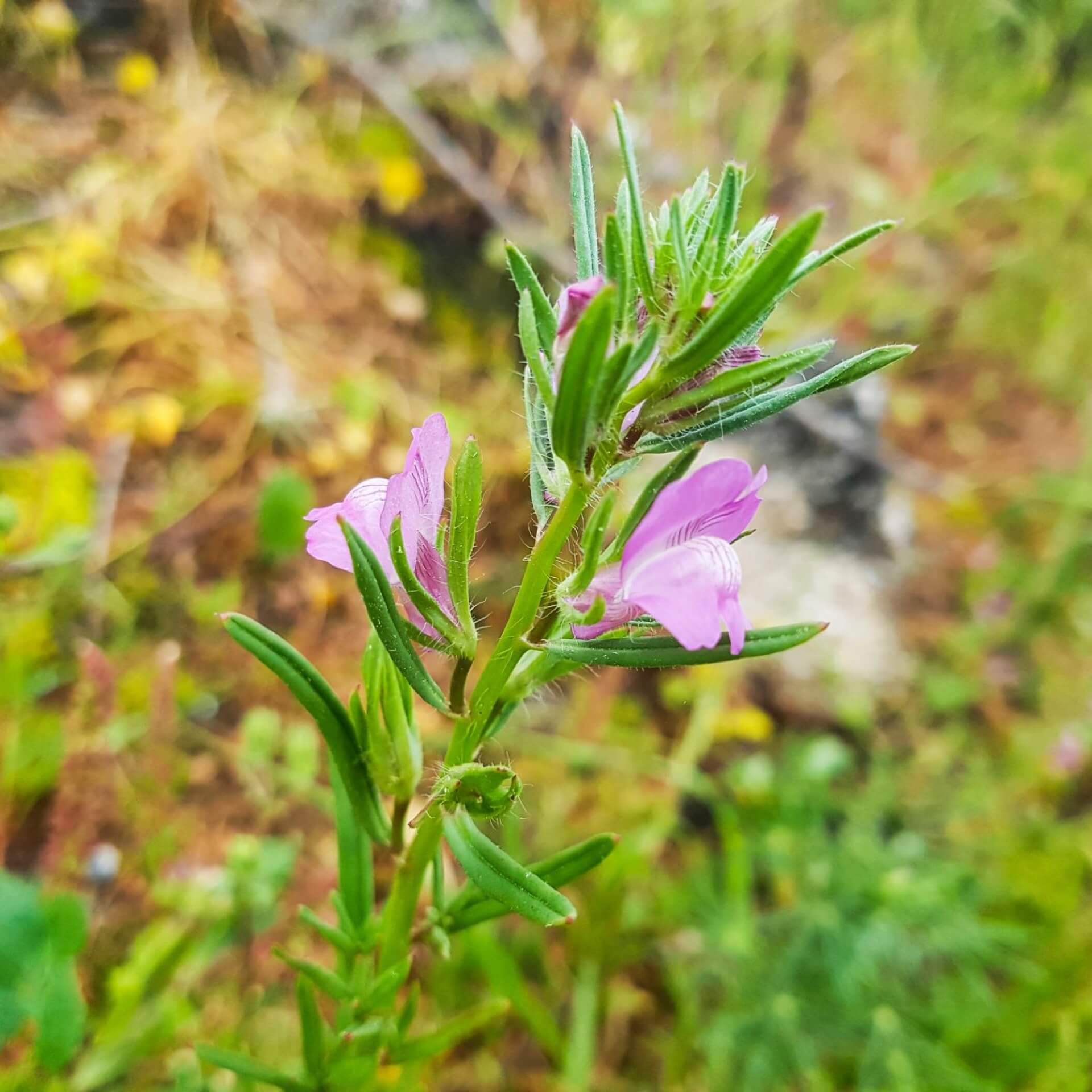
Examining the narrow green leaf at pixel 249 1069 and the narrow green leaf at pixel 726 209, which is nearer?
the narrow green leaf at pixel 726 209

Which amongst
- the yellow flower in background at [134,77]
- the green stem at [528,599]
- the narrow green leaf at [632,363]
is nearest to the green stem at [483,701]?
the green stem at [528,599]

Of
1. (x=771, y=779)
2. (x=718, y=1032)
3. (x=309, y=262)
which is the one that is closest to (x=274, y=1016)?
(x=718, y=1032)

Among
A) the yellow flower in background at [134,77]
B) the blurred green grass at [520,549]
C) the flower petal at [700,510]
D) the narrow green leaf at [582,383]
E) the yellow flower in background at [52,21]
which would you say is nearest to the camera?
the narrow green leaf at [582,383]

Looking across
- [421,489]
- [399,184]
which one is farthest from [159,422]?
[421,489]

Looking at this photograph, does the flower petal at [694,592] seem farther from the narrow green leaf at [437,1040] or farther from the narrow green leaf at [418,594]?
the narrow green leaf at [437,1040]

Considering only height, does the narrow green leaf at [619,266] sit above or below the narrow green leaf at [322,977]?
above

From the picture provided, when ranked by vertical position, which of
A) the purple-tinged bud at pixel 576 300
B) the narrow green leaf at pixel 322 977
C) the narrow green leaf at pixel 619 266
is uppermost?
the narrow green leaf at pixel 619 266
